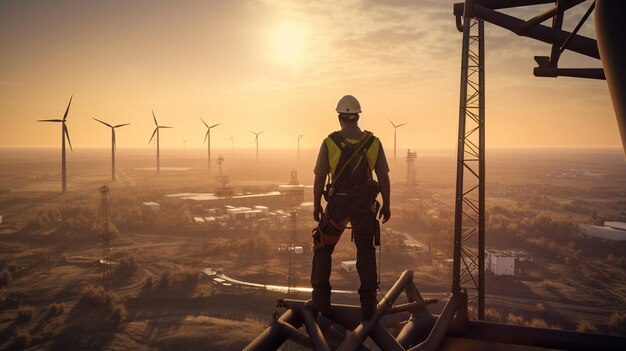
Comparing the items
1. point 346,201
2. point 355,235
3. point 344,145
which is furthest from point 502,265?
point 344,145

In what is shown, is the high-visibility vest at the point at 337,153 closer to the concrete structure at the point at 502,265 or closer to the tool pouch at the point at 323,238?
the tool pouch at the point at 323,238

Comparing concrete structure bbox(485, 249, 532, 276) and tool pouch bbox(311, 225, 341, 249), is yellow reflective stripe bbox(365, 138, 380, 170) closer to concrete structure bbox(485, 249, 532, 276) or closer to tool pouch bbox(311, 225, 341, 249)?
tool pouch bbox(311, 225, 341, 249)

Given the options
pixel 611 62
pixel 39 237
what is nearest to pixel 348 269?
pixel 611 62

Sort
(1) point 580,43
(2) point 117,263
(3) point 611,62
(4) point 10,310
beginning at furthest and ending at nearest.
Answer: (2) point 117,263 < (4) point 10,310 < (1) point 580,43 < (3) point 611,62

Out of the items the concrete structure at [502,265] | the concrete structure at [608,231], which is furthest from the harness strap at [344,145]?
the concrete structure at [608,231]

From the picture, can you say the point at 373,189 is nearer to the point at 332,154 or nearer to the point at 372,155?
the point at 372,155

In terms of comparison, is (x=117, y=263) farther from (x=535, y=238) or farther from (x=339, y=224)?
(x=535, y=238)

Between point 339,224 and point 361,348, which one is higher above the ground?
point 339,224
